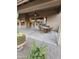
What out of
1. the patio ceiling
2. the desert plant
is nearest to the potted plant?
the desert plant

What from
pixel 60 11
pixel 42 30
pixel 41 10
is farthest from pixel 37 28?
pixel 60 11

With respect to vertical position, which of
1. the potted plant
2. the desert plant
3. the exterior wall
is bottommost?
the desert plant

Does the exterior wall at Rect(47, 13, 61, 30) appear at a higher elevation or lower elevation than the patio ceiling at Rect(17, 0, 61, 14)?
lower

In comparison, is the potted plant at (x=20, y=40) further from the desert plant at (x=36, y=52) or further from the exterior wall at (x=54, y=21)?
the exterior wall at (x=54, y=21)

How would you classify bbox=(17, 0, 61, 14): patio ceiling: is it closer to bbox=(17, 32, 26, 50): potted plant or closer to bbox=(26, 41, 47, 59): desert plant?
bbox=(17, 32, 26, 50): potted plant

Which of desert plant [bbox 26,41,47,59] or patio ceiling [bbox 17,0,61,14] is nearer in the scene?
desert plant [bbox 26,41,47,59]

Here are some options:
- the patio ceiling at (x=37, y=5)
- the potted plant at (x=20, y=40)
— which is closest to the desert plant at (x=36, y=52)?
the potted plant at (x=20, y=40)

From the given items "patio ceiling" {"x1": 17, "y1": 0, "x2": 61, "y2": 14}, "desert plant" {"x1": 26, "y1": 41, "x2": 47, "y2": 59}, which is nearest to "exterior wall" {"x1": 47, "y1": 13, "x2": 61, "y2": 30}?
"patio ceiling" {"x1": 17, "y1": 0, "x2": 61, "y2": 14}

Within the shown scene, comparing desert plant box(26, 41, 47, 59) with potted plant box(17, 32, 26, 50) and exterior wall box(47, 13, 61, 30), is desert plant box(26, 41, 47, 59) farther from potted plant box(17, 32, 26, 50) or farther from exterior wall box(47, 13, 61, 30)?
exterior wall box(47, 13, 61, 30)

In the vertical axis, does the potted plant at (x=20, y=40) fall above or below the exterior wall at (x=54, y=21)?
below
